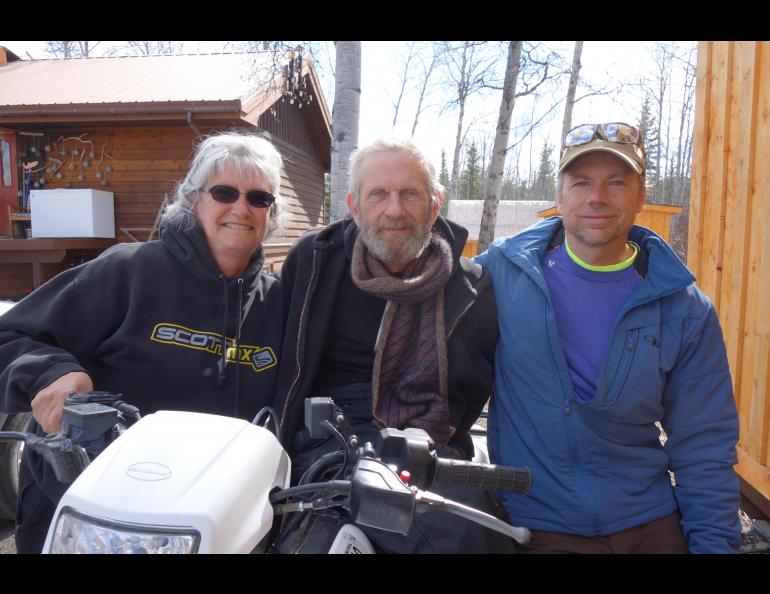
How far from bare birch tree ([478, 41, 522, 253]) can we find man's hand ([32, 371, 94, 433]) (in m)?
8.61

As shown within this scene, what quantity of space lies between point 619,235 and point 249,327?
1451 mm

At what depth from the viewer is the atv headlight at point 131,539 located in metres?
0.98

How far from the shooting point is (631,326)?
6.77ft

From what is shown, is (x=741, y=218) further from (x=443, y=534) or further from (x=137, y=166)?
(x=137, y=166)

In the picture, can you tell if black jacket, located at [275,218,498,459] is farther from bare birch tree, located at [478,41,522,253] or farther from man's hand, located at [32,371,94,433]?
bare birch tree, located at [478,41,522,253]

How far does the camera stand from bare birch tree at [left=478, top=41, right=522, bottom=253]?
32.1ft

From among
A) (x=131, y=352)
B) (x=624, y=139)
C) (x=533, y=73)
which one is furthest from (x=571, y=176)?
(x=533, y=73)

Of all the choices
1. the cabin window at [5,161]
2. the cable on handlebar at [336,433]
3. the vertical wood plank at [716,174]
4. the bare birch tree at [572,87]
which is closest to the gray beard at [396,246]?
the cable on handlebar at [336,433]

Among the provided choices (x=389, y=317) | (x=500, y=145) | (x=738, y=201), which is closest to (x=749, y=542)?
(x=738, y=201)

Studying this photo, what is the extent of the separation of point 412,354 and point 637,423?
83 centimetres

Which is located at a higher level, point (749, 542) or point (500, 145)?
point (500, 145)

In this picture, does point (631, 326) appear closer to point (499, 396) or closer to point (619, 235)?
point (619, 235)

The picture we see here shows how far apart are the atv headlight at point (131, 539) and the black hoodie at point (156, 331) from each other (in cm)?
111

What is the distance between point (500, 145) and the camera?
10.0m
